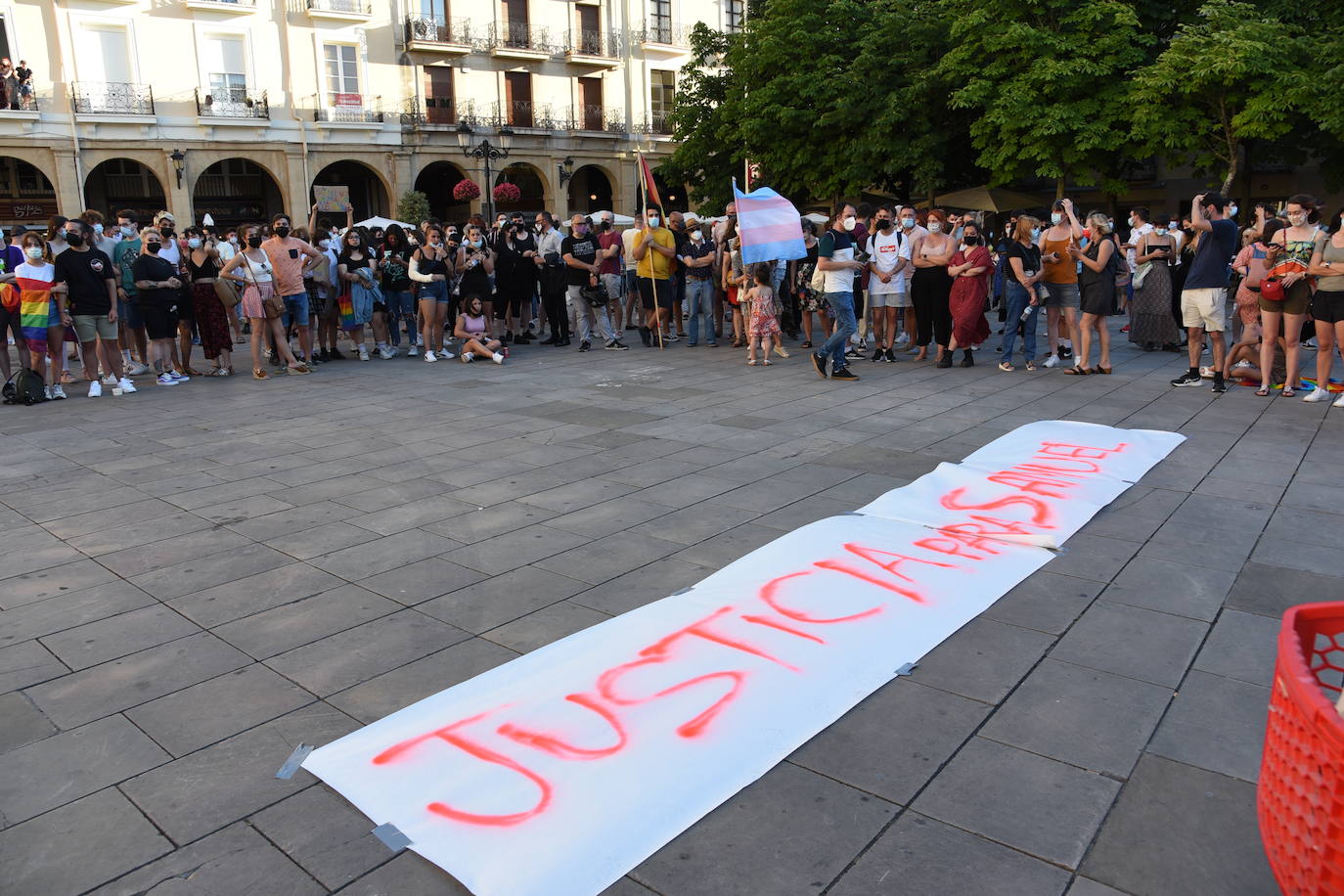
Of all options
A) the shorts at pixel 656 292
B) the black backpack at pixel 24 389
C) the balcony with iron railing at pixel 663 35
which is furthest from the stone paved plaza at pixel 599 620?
the balcony with iron railing at pixel 663 35

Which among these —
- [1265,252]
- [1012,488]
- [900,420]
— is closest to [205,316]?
[900,420]

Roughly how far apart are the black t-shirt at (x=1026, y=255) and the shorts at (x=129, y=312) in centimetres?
962

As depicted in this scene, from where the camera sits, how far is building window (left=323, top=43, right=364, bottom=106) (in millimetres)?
30812

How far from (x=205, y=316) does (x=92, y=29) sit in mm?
21978

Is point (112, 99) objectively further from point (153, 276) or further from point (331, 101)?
point (153, 276)

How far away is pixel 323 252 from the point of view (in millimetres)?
12008

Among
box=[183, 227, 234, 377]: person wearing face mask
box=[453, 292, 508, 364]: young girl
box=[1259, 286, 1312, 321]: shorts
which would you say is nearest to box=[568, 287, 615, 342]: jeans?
box=[453, 292, 508, 364]: young girl

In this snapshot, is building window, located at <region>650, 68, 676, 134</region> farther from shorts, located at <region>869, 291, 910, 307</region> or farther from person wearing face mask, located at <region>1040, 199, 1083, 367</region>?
person wearing face mask, located at <region>1040, 199, 1083, 367</region>

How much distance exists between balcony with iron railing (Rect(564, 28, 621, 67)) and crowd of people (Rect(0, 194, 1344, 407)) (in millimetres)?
23098

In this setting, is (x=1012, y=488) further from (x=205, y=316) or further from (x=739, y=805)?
(x=205, y=316)

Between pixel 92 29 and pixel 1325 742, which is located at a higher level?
pixel 92 29

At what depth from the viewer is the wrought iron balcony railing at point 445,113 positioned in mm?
32250

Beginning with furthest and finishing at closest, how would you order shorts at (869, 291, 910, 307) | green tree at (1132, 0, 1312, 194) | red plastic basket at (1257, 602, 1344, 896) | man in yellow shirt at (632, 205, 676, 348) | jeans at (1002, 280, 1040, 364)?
1. green tree at (1132, 0, 1312, 194)
2. man in yellow shirt at (632, 205, 676, 348)
3. shorts at (869, 291, 910, 307)
4. jeans at (1002, 280, 1040, 364)
5. red plastic basket at (1257, 602, 1344, 896)

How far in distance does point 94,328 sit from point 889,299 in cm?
840
